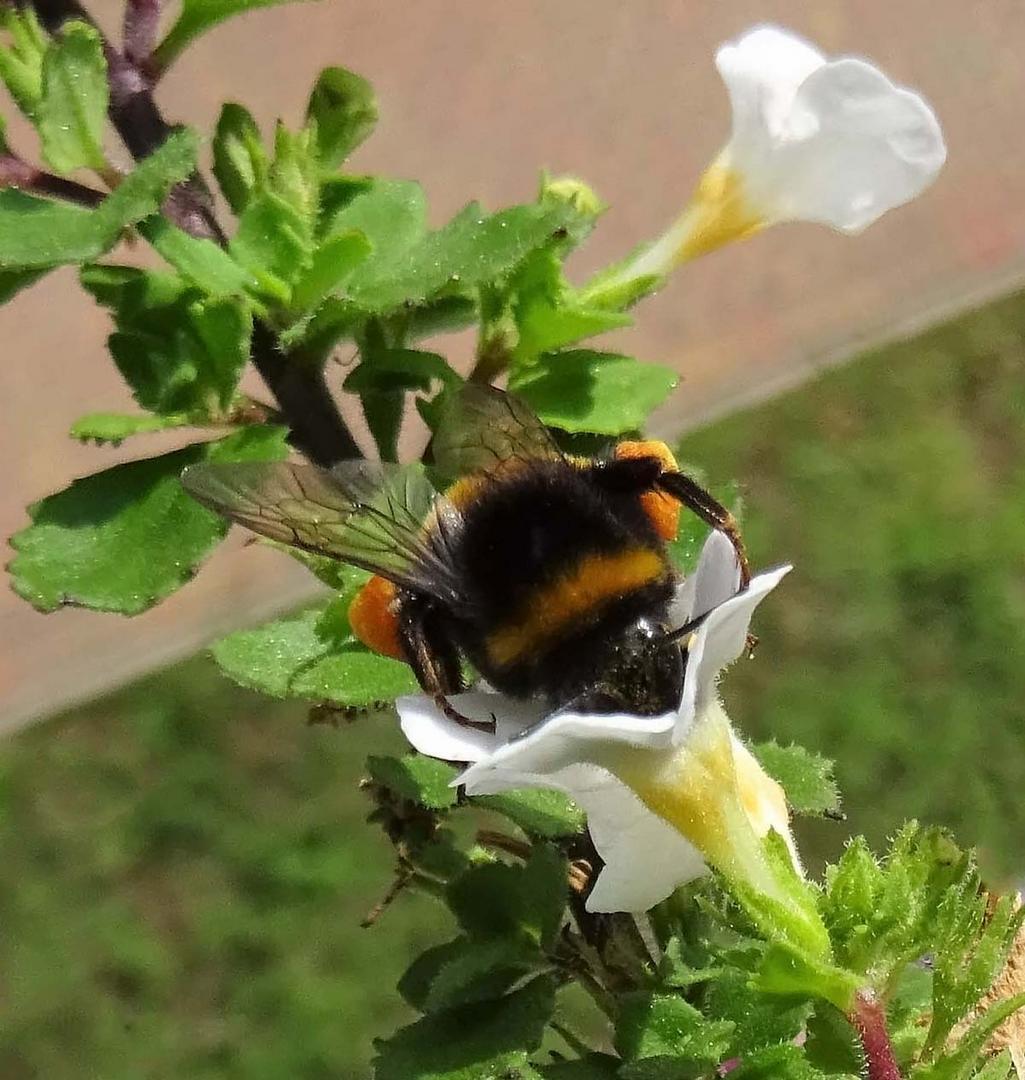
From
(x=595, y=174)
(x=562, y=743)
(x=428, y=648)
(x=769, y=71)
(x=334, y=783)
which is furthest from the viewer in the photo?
(x=595, y=174)

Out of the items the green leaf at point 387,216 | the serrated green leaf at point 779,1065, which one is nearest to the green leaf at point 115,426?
the green leaf at point 387,216

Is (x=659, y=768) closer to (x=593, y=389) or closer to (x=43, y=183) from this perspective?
(x=593, y=389)

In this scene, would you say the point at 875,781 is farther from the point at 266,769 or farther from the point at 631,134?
the point at 631,134

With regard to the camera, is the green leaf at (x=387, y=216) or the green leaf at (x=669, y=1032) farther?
the green leaf at (x=387, y=216)

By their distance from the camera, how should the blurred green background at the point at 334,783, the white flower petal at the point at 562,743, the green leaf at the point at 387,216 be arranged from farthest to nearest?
the blurred green background at the point at 334,783
the green leaf at the point at 387,216
the white flower petal at the point at 562,743

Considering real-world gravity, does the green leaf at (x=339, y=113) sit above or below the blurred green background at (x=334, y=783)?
above

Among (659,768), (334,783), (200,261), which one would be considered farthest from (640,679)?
(334,783)

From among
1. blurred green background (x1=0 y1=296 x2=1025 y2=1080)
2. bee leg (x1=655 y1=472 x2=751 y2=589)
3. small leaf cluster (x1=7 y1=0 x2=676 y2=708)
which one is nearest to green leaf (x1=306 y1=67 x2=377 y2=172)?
small leaf cluster (x1=7 y1=0 x2=676 y2=708)

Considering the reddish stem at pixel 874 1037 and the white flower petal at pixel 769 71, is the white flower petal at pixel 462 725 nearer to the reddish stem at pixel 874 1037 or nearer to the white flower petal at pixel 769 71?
the reddish stem at pixel 874 1037
